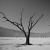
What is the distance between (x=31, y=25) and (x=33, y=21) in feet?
3.06

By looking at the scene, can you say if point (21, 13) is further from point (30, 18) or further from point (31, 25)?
point (31, 25)

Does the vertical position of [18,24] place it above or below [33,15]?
below

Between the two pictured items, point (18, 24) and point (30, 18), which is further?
point (30, 18)

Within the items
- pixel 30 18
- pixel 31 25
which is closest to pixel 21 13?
pixel 30 18

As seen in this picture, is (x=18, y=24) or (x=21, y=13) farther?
(x=21, y=13)

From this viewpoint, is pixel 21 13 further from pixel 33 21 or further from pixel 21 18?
pixel 33 21

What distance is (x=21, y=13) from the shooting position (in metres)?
14.6

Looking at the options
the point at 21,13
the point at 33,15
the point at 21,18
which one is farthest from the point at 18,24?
the point at 33,15

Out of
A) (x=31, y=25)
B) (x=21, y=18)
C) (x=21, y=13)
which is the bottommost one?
(x=31, y=25)

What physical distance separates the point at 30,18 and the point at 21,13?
2.05 metres

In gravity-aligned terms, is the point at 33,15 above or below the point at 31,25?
above

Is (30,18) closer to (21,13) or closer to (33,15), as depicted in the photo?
(33,15)

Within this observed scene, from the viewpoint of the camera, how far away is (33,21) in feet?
47.0

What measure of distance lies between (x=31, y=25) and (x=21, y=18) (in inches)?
92.8
